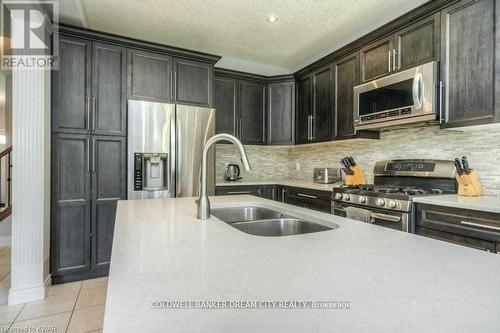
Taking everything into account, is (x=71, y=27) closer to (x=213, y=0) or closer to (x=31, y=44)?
(x=31, y=44)

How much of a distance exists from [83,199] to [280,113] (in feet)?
8.53

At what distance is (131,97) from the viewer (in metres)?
2.91

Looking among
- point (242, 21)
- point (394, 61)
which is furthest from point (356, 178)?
point (242, 21)

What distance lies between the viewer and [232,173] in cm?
381

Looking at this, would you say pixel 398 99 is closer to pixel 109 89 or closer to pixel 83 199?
pixel 109 89

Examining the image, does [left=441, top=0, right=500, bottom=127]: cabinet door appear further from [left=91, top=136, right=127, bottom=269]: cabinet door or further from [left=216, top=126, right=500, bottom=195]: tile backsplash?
[left=91, top=136, right=127, bottom=269]: cabinet door

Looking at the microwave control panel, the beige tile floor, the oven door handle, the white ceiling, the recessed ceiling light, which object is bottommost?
the beige tile floor

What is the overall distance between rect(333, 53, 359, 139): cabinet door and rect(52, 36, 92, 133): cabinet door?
257 cm

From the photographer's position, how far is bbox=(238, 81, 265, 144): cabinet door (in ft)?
12.6

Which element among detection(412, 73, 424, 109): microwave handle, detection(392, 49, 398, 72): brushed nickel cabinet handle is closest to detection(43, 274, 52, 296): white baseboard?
detection(412, 73, 424, 109): microwave handle

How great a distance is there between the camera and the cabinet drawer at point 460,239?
5.38 ft

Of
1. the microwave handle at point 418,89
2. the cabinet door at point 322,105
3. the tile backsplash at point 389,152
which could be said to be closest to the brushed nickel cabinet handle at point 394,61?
the microwave handle at point 418,89

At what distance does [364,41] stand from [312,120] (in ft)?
3.56

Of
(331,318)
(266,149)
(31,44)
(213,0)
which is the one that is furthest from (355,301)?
(266,149)
